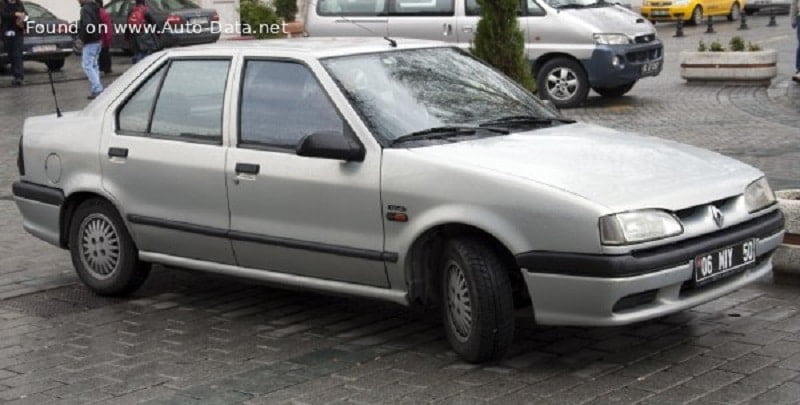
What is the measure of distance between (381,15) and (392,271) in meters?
12.7

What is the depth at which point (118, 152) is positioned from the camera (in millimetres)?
8203

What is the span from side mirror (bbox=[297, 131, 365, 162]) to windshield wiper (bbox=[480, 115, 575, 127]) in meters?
0.76

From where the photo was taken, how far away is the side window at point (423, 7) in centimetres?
1866

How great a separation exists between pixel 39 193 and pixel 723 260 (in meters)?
4.30

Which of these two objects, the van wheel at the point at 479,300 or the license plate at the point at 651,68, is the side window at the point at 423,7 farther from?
the van wheel at the point at 479,300

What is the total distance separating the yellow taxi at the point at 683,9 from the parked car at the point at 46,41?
1569cm

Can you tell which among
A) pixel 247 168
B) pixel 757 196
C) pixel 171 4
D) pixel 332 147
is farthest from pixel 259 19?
pixel 757 196

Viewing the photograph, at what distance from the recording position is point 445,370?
6.59 m

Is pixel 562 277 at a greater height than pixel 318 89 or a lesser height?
lesser

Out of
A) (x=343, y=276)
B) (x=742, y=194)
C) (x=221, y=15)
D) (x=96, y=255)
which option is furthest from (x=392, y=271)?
(x=221, y=15)

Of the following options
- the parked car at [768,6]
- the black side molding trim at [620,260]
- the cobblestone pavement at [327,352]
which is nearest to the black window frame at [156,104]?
the cobblestone pavement at [327,352]

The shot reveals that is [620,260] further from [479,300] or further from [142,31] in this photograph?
[142,31]

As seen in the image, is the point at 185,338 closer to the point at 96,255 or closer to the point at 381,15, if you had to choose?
the point at 96,255

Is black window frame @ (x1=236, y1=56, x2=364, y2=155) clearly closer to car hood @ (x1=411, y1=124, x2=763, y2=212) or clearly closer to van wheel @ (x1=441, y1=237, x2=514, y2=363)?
car hood @ (x1=411, y1=124, x2=763, y2=212)
